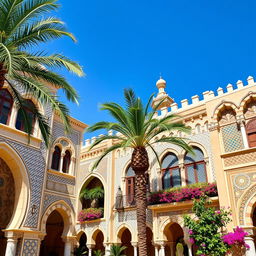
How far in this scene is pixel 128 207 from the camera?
56.1ft

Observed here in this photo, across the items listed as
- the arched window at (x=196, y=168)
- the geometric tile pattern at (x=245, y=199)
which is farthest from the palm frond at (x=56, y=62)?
the arched window at (x=196, y=168)

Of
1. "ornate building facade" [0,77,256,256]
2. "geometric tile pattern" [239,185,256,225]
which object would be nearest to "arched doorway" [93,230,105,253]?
"ornate building facade" [0,77,256,256]

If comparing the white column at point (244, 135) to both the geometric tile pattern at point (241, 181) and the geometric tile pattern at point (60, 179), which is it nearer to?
the geometric tile pattern at point (241, 181)

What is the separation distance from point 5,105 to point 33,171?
3.47 meters

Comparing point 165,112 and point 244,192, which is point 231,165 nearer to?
point 244,192

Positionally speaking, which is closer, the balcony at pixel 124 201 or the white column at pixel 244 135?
the white column at pixel 244 135

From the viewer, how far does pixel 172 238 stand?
51.6 ft

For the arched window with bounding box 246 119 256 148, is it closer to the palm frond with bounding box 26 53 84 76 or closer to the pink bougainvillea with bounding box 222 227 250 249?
the pink bougainvillea with bounding box 222 227 250 249

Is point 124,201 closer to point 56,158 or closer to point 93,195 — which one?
point 93,195

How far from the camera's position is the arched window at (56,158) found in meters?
16.0

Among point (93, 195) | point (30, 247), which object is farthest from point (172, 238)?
point (30, 247)

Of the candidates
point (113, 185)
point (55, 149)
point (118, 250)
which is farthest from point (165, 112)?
point (118, 250)

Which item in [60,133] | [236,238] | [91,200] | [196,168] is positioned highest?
[60,133]

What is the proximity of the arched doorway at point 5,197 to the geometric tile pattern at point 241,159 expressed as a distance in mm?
10325
